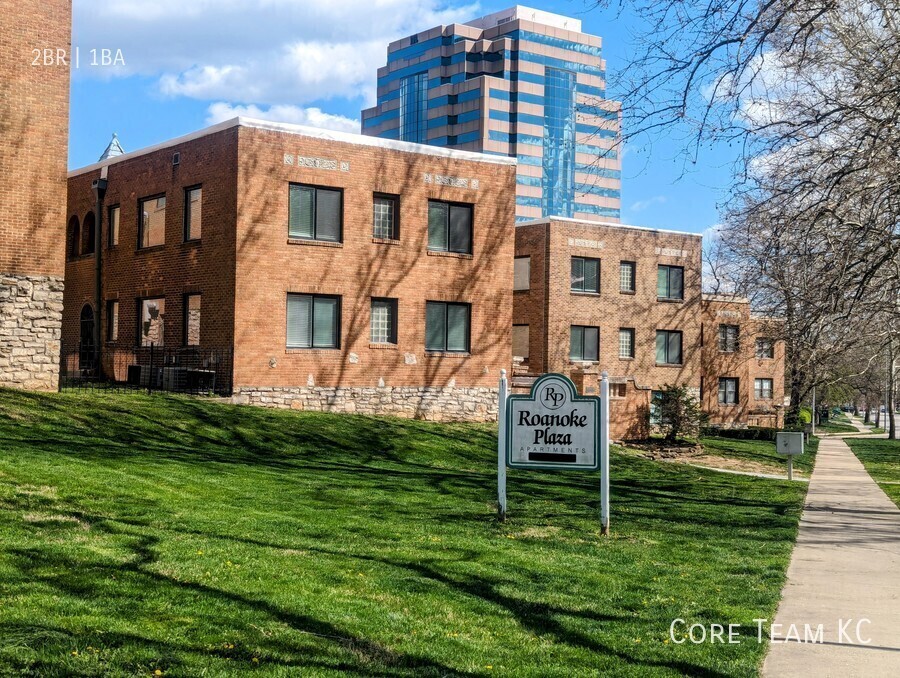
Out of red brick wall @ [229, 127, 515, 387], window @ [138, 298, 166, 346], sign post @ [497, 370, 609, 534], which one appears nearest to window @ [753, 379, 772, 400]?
red brick wall @ [229, 127, 515, 387]

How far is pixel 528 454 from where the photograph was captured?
11680 mm

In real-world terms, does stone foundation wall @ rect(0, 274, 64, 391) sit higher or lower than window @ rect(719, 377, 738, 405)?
higher

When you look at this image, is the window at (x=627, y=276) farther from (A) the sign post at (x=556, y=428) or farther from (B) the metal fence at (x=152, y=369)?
(A) the sign post at (x=556, y=428)

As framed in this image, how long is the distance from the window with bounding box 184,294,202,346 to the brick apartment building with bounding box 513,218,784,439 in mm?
15437

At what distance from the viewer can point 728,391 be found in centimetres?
5562

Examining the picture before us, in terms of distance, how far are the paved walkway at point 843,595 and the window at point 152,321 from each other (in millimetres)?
20885

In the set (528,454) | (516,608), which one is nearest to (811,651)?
(516,608)

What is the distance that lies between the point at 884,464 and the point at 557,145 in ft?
334

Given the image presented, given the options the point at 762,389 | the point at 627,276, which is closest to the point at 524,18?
the point at 762,389

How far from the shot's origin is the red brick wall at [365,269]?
91.3ft

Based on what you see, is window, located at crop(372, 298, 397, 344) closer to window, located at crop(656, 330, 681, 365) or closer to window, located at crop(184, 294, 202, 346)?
window, located at crop(184, 294, 202, 346)

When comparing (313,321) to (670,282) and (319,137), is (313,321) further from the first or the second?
(670,282)

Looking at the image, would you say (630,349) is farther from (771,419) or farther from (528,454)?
(528,454)

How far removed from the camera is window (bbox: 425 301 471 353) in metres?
31.5
